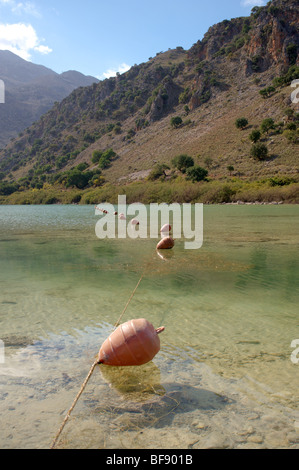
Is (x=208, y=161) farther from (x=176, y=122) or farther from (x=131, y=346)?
(x=131, y=346)

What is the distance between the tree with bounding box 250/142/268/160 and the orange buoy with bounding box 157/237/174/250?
2124 inches

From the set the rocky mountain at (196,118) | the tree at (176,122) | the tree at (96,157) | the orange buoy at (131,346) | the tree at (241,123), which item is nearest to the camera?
the orange buoy at (131,346)

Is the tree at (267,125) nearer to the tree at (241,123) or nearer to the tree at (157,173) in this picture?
the tree at (241,123)

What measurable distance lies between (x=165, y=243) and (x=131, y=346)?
9.87 meters

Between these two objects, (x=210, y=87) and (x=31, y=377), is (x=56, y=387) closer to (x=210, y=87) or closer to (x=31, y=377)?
(x=31, y=377)

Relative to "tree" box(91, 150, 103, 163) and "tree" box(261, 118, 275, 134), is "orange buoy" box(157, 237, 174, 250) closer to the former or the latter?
"tree" box(261, 118, 275, 134)

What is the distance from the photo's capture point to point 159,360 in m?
4.61

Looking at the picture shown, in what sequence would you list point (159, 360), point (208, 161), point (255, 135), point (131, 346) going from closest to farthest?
point (131, 346) < point (159, 360) < point (255, 135) < point (208, 161)

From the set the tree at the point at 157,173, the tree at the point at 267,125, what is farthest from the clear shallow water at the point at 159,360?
the tree at the point at 157,173

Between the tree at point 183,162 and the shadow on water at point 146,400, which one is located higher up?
the tree at point 183,162

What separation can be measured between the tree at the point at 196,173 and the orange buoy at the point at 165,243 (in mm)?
51047

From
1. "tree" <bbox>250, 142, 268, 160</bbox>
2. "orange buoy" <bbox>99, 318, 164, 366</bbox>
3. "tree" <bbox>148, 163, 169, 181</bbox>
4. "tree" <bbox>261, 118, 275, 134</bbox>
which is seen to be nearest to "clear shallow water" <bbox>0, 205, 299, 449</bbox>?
"orange buoy" <bbox>99, 318, 164, 366</bbox>

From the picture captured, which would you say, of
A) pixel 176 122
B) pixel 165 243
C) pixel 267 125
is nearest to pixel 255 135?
pixel 267 125

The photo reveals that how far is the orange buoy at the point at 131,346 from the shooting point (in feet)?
13.8
